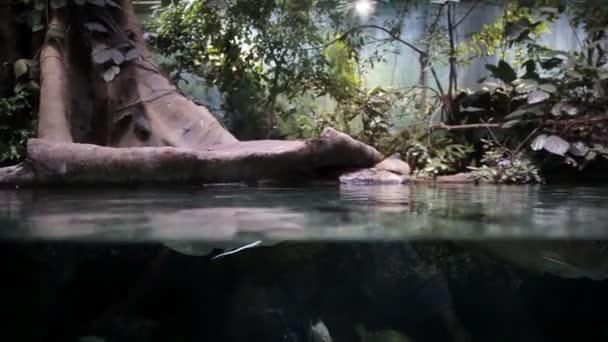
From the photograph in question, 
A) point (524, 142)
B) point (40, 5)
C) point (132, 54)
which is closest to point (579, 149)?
point (524, 142)

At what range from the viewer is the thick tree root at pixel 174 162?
5066 mm

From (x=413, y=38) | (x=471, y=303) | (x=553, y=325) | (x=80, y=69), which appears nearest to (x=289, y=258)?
(x=471, y=303)

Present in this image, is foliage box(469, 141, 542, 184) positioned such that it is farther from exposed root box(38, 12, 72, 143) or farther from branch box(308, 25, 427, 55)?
exposed root box(38, 12, 72, 143)

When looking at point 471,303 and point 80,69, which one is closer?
point 471,303

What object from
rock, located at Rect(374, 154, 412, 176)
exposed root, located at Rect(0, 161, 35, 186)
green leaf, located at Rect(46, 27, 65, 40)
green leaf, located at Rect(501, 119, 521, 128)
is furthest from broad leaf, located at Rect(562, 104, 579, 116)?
green leaf, located at Rect(46, 27, 65, 40)

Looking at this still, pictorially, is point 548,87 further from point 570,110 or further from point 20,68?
point 20,68

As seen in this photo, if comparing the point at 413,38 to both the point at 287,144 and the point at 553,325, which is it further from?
the point at 553,325

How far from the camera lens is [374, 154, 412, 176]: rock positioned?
6610 millimetres

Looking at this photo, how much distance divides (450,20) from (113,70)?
489 cm

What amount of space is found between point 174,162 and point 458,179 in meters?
3.57

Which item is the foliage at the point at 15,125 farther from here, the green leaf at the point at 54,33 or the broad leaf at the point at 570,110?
the broad leaf at the point at 570,110

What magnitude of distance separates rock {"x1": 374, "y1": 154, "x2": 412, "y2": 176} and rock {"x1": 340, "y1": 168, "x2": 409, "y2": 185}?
106mm

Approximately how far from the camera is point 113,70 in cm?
636

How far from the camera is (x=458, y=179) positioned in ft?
22.1
